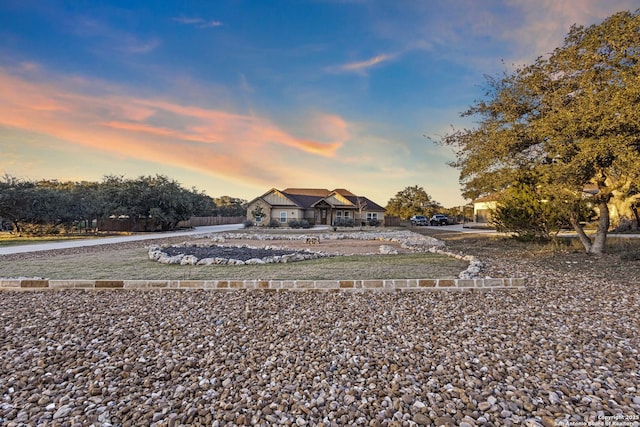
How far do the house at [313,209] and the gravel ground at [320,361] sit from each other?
94.6 ft

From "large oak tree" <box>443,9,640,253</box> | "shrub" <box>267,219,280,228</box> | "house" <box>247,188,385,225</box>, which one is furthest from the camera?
"house" <box>247,188,385,225</box>

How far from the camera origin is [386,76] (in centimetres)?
1307

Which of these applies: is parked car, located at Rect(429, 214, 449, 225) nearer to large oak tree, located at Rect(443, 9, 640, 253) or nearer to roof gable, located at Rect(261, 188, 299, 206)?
roof gable, located at Rect(261, 188, 299, 206)

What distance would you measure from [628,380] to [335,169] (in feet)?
65.1

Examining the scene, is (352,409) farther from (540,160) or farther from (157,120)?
(157,120)

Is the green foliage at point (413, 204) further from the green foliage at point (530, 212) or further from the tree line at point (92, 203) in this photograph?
the green foliage at point (530, 212)

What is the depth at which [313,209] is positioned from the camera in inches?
1444

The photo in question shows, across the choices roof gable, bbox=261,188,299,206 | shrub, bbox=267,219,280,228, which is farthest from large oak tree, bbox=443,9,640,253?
roof gable, bbox=261,188,299,206

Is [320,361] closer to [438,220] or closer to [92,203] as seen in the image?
[92,203]

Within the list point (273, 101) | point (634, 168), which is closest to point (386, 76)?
point (273, 101)

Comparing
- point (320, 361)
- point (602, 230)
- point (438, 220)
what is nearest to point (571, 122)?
point (602, 230)

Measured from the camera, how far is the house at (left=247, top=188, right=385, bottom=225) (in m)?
33.9

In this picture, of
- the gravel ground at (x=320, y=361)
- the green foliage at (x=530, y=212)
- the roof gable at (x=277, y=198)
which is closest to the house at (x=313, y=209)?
the roof gable at (x=277, y=198)

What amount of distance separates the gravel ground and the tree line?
709 inches
